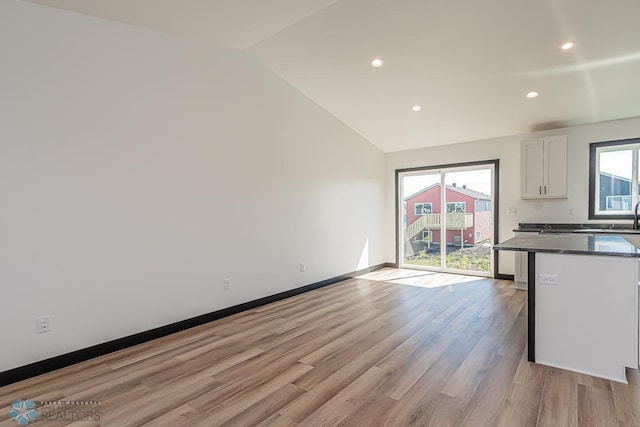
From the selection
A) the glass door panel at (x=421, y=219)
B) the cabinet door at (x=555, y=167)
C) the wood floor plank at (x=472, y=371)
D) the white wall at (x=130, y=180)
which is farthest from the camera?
the glass door panel at (x=421, y=219)

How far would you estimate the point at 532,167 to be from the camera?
498 cm

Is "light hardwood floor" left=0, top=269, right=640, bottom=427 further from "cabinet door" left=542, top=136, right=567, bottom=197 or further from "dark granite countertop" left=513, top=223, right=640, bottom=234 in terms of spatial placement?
"cabinet door" left=542, top=136, right=567, bottom=197

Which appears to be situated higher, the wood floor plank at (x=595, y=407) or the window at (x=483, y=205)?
the window at (x=483, y=205)

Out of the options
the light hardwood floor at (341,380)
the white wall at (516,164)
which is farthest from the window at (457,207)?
the light hardwood floor at (341,380)

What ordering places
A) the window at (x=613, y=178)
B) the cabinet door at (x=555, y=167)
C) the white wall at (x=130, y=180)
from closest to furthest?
the white wall at (x=130, y=180) < the window at (x=613, y=178) < the cabinet door at (x=555, y=167)

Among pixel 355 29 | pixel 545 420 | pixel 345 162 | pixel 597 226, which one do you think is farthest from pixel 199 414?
pixel 597 226

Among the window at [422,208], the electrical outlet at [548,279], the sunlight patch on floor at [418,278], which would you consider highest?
the window at [422,208]

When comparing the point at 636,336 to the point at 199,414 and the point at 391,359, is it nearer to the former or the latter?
the point at 391,359

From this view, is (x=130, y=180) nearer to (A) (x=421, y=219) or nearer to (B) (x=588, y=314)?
(B) (x=588, y=314)

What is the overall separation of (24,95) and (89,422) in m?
2.41

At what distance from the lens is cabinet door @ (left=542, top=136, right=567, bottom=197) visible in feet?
15.6

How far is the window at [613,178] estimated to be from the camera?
4.55 metres

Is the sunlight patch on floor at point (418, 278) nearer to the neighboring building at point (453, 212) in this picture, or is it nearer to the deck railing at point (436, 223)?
the neighboring building at point (453, 212)

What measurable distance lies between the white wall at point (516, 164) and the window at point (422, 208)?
49 cm
